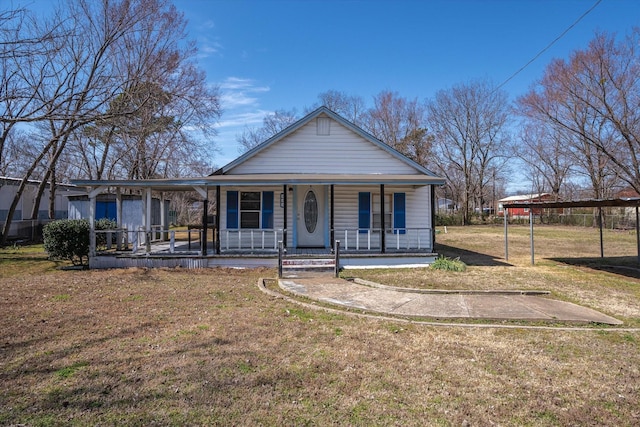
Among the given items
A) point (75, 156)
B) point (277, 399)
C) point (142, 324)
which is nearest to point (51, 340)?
point (142, 324)

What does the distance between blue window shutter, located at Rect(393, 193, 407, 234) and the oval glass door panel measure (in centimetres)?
297

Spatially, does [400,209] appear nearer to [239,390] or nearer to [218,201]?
[218,201]

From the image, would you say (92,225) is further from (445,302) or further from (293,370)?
(445,302)

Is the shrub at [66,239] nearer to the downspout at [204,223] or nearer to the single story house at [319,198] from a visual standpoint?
the single story house at [319,198]

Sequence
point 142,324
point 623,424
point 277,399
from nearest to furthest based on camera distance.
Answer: point 623,424 < point 277,399 < point 142,324

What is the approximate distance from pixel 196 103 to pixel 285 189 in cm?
1680

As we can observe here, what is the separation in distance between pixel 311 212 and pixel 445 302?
725cm

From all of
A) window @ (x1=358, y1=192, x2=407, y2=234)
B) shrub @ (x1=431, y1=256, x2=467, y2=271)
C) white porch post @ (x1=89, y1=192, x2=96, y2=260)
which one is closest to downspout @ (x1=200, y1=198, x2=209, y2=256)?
white porch post @ (x1=89, y1=192, x2=96, y2=260)

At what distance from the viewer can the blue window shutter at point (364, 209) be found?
14.0 metres

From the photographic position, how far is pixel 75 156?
101 ft

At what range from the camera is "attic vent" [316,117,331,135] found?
14.3 m

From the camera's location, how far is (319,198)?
45.7ft

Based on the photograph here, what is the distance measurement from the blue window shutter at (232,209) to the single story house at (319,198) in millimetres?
35

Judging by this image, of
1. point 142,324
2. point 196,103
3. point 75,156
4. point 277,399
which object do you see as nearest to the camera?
point 277,399
